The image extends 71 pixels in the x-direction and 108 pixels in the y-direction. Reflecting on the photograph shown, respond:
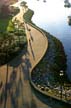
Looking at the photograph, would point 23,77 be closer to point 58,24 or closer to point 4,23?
point 4,23

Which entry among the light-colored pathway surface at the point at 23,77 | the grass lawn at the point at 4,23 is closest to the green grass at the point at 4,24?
the grass lawn at the point at 4,23

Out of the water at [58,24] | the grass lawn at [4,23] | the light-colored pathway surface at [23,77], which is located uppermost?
the light-colored pathway surface at [23,77]

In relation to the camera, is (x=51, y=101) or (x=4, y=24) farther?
(x=4, y=24)

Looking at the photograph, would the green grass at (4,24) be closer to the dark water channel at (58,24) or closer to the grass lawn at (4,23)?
the grass lawn at (4,23)

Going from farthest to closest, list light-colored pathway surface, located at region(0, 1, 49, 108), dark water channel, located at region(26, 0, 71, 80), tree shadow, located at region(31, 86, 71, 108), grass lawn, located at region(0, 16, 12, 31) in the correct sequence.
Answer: grass lawn, located at region(0, 16, 12, 31) < dark water channel, located at region(26, 0, 71, 80) < light-colored pathway surface, located at region(0, 1, 49, 108) < tree shadow, located at region(31, 86, 71, 108)

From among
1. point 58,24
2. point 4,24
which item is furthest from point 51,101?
point 58,24

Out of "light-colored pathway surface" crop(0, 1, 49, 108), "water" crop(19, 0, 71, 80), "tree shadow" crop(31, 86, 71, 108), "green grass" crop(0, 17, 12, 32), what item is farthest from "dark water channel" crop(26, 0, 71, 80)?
"tree shadow" crop(31, 86, 71, 108)

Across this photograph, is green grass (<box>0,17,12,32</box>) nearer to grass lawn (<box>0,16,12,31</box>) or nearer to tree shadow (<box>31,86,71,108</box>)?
grass lawn (<box>0,16,12,31</box>)

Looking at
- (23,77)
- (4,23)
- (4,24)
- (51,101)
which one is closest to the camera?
(51,101)

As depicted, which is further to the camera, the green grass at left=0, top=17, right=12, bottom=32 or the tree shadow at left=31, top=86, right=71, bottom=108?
the green grass at left=0, top=17, right=12, bottom=32
